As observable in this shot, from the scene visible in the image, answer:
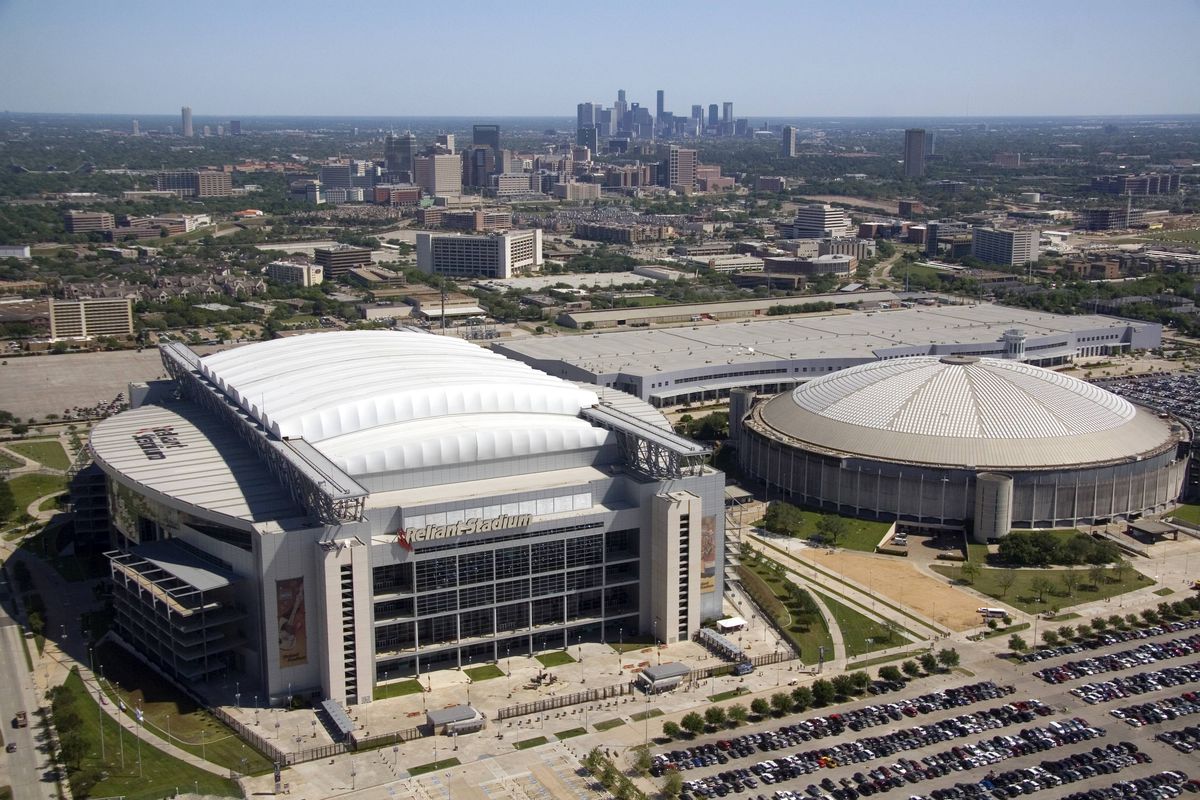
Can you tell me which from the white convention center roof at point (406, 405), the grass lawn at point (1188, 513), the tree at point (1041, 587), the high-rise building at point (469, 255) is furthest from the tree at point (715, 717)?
the high-rise building at point (469, 255)

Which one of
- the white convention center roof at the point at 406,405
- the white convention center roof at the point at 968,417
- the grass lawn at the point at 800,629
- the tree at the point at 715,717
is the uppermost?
the white convention center roof at the point at 406,405

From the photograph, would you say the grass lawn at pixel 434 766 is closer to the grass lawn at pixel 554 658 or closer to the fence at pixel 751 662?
the grass lawn at pixel 554 658

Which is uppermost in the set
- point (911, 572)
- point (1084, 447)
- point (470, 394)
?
point (470, 394)

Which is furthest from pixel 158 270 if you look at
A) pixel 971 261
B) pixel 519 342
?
pixel 971 261

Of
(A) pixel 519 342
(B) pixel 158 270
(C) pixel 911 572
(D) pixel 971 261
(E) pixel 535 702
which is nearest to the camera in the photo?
(E) pixel 535 702

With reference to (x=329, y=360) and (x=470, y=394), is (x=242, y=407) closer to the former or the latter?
(x=329, y=360)

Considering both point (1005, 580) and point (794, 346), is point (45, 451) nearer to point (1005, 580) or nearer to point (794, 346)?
point (794, 346)

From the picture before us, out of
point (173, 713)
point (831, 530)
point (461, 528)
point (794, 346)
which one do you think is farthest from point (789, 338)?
point (173, 713)
